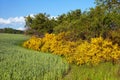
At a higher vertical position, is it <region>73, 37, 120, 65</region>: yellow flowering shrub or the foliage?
the foliage

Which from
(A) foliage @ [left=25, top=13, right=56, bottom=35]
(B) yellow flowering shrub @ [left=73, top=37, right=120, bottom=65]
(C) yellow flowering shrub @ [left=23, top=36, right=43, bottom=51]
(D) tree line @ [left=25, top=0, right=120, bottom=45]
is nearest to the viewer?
(B) yellow flowering shrub @ [left=73, top=37, right=120, bottom=65]

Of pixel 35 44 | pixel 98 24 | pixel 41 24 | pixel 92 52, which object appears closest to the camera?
pixel 92 52

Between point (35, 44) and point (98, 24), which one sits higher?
point (98, 24)

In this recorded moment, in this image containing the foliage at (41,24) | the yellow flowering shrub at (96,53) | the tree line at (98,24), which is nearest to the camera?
the yellow flowering shrub at (96,53)

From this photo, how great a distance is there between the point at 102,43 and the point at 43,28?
84.3ft

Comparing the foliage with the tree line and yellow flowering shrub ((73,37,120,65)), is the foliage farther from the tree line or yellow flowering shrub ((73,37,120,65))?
yellow flowering shrub ((73,37,120,65))

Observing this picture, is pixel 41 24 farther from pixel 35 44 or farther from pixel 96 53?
pixel 96 53

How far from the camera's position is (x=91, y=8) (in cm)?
3183

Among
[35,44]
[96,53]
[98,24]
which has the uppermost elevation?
[98,24]

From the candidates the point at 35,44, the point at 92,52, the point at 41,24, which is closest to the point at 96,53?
the point at 92,52

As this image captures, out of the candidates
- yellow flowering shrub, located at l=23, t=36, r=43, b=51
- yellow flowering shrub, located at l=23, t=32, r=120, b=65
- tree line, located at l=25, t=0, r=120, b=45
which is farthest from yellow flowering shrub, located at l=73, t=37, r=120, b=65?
yellow flowering shrub, located at l=23, t=36, r=43, b=51

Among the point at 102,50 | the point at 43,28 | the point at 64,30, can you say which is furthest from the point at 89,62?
the point at 43,28

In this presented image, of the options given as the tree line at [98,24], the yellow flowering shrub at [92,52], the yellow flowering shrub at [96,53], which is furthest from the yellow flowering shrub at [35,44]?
the yellow flowering shrub at [96,53]

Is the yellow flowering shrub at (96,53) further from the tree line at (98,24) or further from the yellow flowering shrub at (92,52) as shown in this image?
the tree line at (98,24)
